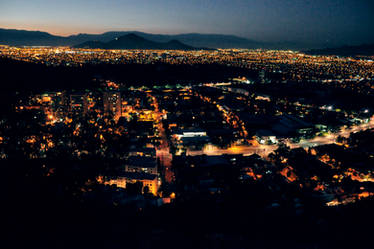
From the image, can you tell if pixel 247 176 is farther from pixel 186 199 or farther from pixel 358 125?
pixel 358 125

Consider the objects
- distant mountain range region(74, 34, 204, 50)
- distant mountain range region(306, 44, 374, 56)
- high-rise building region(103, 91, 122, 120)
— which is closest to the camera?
high-rise building region(103, 91, 122, 120)

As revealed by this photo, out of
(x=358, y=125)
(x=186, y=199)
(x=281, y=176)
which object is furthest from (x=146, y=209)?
(x=358, y=125)

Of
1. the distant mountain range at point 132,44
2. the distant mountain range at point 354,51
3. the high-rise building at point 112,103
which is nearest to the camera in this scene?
the high-rise building at point 112,103

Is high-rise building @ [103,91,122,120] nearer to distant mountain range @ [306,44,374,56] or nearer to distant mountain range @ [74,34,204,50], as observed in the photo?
distant mountain range @ [306,44,374,56]

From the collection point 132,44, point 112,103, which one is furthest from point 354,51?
point 112,103

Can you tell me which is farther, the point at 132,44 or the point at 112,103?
the point at 132,44

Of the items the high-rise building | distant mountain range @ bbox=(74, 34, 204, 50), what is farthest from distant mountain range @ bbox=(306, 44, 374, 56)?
the high-rise building

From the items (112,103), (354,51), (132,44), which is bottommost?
(112,103)

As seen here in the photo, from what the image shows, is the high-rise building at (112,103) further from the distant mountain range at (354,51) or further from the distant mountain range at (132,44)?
the distant mountain range at (132,44)

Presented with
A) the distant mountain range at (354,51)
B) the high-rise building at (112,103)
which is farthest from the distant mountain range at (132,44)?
the high-rise building at (112,103)

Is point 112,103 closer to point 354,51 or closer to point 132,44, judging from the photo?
point 354,51

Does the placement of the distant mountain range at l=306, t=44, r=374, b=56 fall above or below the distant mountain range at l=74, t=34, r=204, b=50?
below
